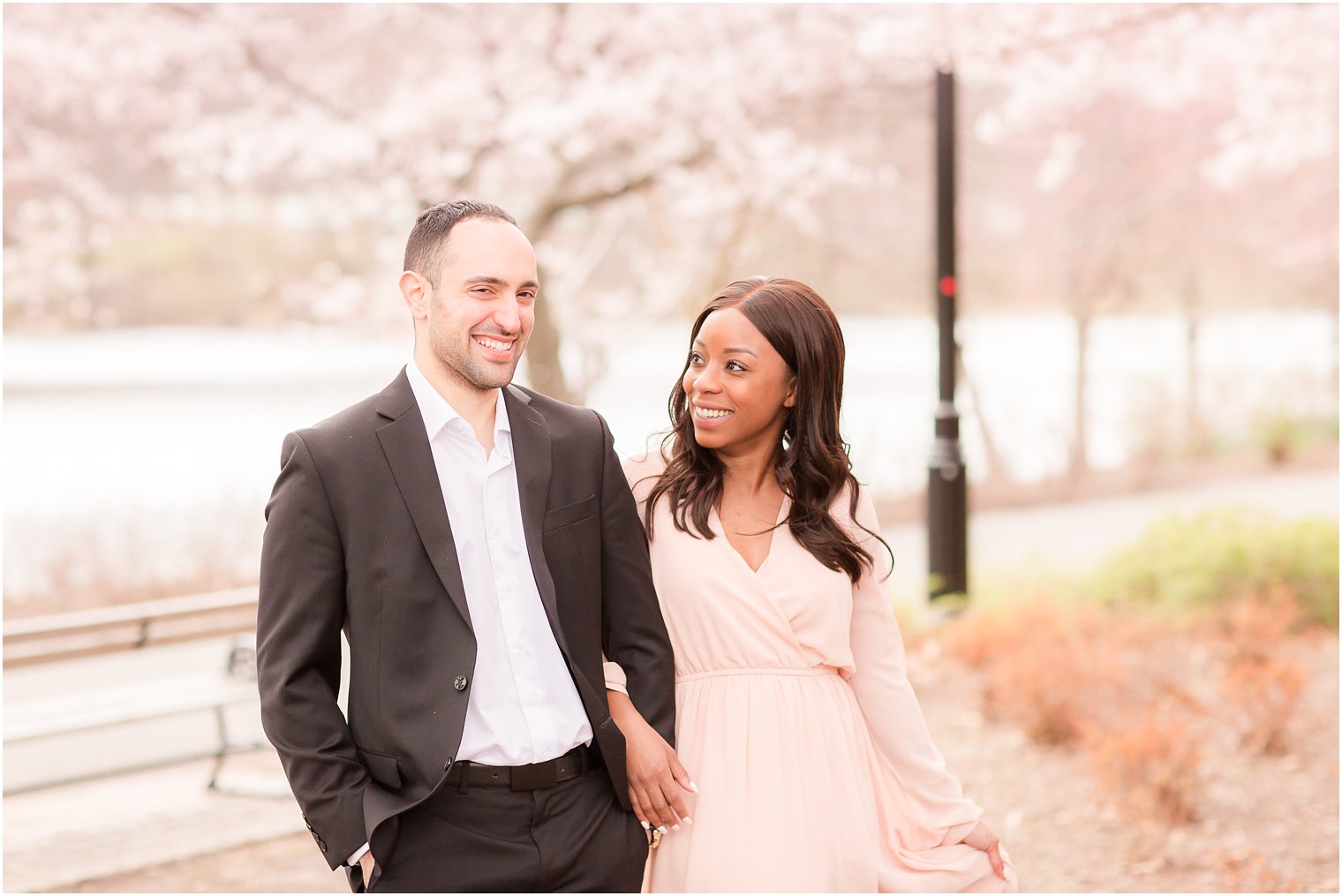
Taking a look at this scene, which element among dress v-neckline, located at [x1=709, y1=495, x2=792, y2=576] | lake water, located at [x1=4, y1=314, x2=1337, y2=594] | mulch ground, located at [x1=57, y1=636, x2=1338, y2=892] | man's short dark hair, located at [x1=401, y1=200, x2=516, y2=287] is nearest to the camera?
man's short dark hair, located at [x1=401, y1=200, x2=516, y2=287]

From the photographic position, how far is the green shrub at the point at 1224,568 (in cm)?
858

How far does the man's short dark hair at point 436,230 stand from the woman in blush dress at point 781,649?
67cm

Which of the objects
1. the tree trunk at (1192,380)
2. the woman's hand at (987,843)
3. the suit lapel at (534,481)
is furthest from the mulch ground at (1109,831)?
the tree trunk at (1192,380)

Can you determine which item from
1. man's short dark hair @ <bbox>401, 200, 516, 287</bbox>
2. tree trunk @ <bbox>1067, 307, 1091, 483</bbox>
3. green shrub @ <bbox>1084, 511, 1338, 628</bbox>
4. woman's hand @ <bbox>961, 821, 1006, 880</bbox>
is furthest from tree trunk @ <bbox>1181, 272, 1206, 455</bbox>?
man's short dark hair @ <bbox>401, 200, 516, 287</bbox>

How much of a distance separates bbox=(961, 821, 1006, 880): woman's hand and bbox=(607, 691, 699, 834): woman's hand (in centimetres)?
76

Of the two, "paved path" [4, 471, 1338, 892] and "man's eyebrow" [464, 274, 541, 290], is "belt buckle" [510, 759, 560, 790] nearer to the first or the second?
"man's eyebrow" [464, 274, 541, 290]

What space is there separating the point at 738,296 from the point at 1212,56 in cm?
1085

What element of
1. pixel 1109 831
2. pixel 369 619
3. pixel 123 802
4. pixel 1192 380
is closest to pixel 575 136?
pixel 123 802

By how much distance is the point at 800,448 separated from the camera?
3154 millimetres

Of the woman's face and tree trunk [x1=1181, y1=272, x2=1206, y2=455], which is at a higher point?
the woman's face

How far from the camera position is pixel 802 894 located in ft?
9.50

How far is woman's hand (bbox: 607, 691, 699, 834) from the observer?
274 cm

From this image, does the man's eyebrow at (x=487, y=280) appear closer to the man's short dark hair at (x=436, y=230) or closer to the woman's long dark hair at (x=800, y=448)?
A: the man's short dark hair at (x=436, y=230)

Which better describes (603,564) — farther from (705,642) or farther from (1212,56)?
(1212,56)
